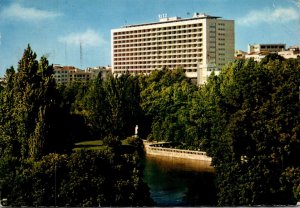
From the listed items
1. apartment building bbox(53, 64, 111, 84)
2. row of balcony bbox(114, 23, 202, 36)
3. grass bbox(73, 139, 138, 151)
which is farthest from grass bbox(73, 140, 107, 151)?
row of balcony bbox(114, 23, 202, 36)

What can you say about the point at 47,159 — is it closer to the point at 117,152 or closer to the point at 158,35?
the point at 117,152

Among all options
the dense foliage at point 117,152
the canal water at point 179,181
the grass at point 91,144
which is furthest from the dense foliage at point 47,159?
the grass at point 91,144

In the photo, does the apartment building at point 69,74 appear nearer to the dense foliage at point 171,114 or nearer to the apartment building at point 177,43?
the apartment building at point 177,43

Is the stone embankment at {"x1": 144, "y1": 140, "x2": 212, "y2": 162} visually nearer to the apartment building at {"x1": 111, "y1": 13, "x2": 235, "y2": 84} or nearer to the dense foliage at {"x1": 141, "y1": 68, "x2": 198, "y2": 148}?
the dense foliage at {"x1": 141, "y1": 68, "x2": 198, "y2": 148}

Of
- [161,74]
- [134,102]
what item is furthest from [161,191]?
[161,74]

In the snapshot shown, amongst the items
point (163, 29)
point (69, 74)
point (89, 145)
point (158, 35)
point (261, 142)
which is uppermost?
point (163, 29)

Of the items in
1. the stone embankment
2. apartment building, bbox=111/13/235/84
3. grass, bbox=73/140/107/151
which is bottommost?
the stone embankment

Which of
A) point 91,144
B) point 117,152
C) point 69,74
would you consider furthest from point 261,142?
point 69,74
